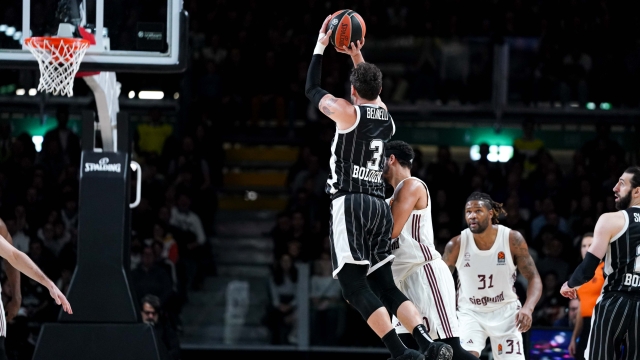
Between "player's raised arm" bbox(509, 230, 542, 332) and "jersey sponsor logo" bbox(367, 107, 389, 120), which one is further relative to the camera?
"player's raised arm" bbox(509, 230, 542, 332)

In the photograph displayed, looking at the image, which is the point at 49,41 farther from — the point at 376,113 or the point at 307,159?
the point at 307,159

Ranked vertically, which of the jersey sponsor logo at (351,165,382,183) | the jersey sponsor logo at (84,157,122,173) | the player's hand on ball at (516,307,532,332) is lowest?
the player's hand on ball at (516,307,532,332)

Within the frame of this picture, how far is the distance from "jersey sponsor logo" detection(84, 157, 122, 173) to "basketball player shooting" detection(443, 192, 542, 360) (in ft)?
9.75

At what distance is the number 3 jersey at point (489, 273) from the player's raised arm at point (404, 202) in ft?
5.24

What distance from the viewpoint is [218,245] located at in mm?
15398

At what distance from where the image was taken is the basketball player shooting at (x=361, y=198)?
22.7ft

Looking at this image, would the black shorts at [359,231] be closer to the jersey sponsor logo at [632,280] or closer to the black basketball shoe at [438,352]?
the black basketball shoe at [438,352]

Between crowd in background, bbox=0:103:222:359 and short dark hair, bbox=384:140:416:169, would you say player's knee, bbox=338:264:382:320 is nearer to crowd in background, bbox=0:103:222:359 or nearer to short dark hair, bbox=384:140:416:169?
short dark hair, bbox=384:140:416:169

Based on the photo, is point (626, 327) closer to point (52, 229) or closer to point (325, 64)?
point (52, 229)

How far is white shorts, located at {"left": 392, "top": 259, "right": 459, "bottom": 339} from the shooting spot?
7.41 meters

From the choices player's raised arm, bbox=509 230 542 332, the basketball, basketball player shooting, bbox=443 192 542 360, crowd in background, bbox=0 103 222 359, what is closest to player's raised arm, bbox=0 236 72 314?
the basketball

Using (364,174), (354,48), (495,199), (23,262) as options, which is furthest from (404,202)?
(495,199)

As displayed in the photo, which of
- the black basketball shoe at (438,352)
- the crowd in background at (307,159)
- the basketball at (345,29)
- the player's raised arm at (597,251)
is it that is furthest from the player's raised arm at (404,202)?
the crowd in background at (307,159)

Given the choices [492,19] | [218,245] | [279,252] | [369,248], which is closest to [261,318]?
[279,252]
